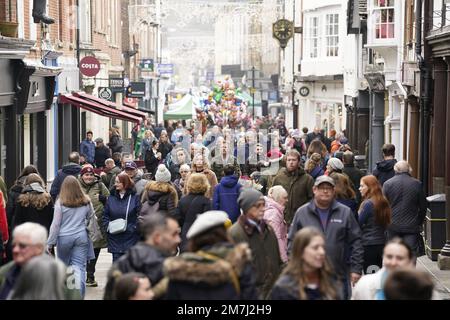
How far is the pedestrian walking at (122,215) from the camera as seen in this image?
15.5m

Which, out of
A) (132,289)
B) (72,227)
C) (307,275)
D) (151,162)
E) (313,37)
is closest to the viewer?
(132,289)

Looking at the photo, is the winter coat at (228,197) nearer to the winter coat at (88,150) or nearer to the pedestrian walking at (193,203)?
the pedestrian walking at (193,203)

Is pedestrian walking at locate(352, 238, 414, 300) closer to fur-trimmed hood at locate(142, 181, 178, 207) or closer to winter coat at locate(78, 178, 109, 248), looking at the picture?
fur-trimmed hood at locate(142, 181, 178, 207)

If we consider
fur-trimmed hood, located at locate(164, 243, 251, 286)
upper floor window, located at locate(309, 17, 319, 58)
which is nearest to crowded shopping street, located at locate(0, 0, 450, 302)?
fur-trimmed hood, located at locate(164, 243, 251, 286)

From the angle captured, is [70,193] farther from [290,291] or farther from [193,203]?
[290,291]

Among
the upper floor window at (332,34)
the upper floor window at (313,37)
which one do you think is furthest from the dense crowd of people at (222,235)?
the upper floor window at (313,37)

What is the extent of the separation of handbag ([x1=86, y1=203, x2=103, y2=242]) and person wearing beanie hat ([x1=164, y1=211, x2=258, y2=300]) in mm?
6494

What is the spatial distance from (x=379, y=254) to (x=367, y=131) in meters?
25.4

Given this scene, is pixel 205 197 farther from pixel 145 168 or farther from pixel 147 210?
pixel 145 168

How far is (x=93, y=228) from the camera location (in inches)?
599

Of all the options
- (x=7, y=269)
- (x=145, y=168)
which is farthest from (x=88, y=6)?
(x=7, y=269)

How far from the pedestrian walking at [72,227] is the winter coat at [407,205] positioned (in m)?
3.64

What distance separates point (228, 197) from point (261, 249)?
4581mm

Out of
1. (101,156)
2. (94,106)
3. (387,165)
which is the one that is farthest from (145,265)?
(94,106)
